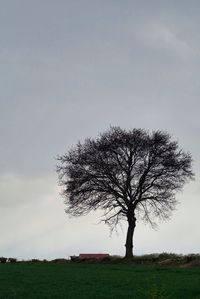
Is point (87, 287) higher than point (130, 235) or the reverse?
the reverse

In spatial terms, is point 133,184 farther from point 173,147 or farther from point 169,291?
A: point 169,291

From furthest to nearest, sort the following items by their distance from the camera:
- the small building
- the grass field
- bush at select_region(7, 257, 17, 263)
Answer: the small building < bush at select_region(7, 257, 17, 263) < the grass field

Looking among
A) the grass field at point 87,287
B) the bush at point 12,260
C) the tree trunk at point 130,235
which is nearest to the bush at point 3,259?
the bush at point 12,260

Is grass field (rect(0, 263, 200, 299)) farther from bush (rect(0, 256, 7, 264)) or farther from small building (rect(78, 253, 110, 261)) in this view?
small building (rect(78, 253, 110, 261))

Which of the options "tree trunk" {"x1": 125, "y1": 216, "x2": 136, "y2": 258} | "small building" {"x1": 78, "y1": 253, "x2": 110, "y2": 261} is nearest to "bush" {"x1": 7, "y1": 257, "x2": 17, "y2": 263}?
"small building" {"x1": 78, "y1": 253, "x2": 110, "y2": 261}

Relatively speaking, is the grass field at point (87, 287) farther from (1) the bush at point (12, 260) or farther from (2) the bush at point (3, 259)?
(2) the bush at point (3, 259)

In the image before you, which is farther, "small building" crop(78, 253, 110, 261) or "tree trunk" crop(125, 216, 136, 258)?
"tree trunk" crop(125, 216, 136, 258)

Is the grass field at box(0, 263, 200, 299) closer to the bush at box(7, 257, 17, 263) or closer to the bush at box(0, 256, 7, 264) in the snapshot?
the bush at box(7, 257, 17, 263)

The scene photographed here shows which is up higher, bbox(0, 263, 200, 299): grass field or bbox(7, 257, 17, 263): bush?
bbox(7, 257, 17, 263): bush

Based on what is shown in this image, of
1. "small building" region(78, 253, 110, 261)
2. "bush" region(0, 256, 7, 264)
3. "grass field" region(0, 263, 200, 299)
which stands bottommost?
"grass field" region(0, 263, 200, 299)

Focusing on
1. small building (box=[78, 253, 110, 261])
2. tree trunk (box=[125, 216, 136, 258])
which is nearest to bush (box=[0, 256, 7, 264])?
small building (box=[78, 253, 110, 261])

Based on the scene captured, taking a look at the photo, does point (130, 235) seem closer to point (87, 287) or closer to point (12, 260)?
point (12, 260)

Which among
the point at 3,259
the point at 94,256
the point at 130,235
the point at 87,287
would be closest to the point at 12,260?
the point at 3,259

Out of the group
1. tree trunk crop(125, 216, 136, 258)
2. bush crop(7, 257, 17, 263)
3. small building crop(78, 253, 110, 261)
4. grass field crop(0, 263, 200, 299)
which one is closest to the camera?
grass field crop(0, 263, 200, 299)
